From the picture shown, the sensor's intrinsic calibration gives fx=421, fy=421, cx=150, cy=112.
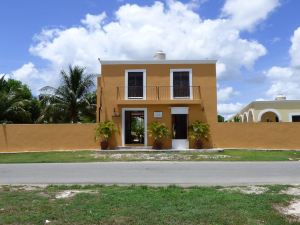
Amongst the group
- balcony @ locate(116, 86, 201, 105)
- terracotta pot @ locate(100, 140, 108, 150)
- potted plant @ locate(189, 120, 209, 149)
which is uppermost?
balcony @ locate(116, 86, 201, 105)

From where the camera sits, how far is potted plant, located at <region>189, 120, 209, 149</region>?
2753 cm

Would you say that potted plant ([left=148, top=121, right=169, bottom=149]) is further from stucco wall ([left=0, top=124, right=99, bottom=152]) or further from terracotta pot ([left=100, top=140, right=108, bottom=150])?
stucco wall ([left=0, top=124, right=99, bottom=152])

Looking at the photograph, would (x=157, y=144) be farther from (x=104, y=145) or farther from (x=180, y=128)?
(x=104, y=145)

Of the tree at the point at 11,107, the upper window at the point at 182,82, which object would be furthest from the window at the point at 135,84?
the tree at the point at 11,107

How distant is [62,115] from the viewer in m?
36.5

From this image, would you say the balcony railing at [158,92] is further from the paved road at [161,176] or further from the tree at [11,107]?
the paved road at [161,176]

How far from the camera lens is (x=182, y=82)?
28.6 metres

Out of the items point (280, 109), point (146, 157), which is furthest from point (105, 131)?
point (280, 109)

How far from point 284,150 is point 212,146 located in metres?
4.65

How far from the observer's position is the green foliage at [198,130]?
27511 mm

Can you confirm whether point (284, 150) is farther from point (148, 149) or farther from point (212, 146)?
point (148, 149)

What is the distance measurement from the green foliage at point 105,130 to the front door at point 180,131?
405 centimetres

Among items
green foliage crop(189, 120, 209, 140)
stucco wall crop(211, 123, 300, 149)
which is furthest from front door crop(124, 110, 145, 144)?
stucco wall crop(211, 123, 300, 149)

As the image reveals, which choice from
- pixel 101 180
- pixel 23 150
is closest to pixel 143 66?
pixel 23 150
